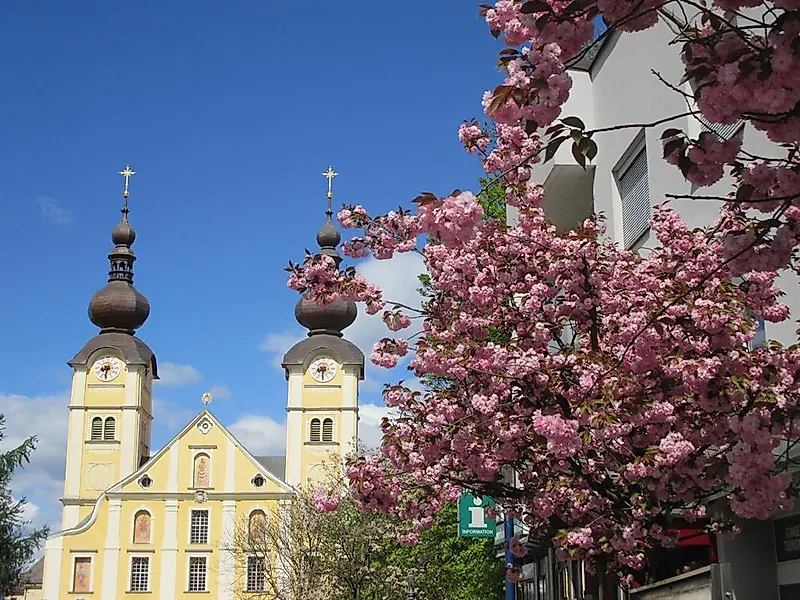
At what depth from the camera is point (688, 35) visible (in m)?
5.50

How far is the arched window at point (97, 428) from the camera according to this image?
75750 mm

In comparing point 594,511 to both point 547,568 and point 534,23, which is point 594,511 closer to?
point 534,23

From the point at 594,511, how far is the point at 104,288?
72.2m

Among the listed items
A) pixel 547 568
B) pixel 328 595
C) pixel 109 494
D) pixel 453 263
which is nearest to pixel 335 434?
pixel 109 494

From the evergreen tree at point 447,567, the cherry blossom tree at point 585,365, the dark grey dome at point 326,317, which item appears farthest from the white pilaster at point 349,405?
the cherry blossom tree at point 585,365

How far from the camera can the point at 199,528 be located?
72.4 metres

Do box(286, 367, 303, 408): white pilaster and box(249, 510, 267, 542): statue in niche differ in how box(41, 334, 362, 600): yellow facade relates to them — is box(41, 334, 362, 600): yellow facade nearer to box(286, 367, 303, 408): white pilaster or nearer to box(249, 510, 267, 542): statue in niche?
box(286, 367, 303, 408): white pilaster

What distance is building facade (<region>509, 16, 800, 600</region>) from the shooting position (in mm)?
10961

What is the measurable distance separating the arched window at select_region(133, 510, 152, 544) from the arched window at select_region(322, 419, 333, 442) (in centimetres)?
1204

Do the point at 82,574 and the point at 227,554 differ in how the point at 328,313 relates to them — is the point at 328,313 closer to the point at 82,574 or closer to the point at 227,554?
the point at 227,554

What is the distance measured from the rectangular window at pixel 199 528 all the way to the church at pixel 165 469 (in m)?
0.06

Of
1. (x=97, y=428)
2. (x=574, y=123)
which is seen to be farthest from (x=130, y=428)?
(x=574, y=123)

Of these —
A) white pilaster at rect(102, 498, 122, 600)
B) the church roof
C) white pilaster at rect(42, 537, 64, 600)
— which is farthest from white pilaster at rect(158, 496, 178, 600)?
the church roof

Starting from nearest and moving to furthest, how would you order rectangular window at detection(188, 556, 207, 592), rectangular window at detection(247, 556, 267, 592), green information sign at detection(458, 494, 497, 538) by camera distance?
1. green information sign at detection(458, 494, 497, 538)
2. rectangular window at detection(247, 556, 267, 592)
3. rectangular window at detection(188, 556, 207, 592)
